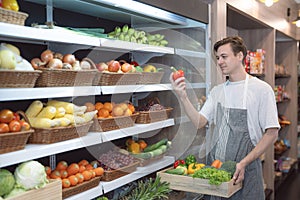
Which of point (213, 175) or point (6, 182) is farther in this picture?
point (213, 175)

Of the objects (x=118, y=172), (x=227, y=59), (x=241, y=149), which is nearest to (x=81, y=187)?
(x=118, y=172)

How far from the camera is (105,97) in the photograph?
233cm

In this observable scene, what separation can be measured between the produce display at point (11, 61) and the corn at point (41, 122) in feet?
0.77

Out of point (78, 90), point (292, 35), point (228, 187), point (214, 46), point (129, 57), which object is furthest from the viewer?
point (292, 35)

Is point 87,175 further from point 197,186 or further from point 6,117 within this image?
point 197,186

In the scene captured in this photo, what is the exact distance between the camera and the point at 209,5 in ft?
9.32

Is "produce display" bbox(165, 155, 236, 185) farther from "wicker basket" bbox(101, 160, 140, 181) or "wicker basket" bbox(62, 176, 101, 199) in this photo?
"wicker basket" bbox(62, 176, 101, 199)

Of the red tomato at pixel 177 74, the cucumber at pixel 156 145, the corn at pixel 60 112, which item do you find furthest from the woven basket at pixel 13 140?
the red tomato at pixel 177 74

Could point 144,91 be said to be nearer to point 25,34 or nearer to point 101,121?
point 101,121

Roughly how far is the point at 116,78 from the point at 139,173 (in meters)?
0.61

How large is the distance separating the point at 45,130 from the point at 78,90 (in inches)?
10.7

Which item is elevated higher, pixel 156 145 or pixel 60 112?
pixel 60 112

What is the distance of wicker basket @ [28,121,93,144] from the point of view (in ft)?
5.27

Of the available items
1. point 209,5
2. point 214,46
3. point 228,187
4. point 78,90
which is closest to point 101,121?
point 78,90
